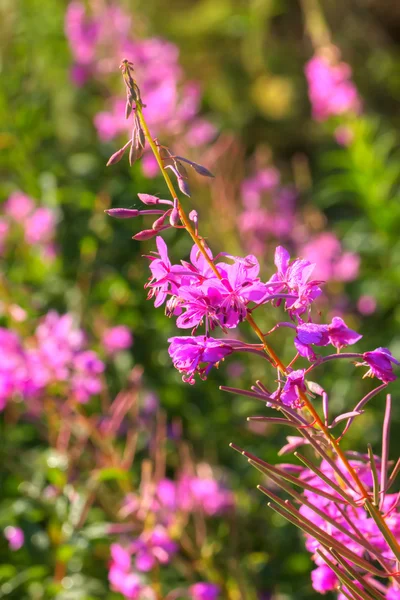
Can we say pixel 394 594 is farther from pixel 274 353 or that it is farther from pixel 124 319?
pixel 124 319

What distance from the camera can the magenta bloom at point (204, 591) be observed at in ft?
6.02

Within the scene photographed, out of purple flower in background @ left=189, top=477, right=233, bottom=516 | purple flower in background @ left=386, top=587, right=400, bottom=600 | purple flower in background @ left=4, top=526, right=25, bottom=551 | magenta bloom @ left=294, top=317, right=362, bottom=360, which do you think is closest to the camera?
magenta bloom @ left=294, top=317, right=362, bottom=360

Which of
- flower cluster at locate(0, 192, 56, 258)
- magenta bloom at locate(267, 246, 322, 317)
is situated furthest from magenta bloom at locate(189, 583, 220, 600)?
flower cluster at locate(0, 192, 56, 258)

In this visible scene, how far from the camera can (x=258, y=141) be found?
6.62 m

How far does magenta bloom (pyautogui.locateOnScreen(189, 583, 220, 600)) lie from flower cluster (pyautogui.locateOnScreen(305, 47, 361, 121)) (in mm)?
2502

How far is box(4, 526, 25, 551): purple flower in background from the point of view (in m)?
2.03

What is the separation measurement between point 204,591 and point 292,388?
1.13 meters

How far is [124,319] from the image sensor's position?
282cm

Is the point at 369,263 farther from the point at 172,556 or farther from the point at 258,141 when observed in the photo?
the point at 258,141

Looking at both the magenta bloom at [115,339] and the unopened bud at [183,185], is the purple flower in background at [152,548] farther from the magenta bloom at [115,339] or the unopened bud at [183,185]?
the unopened bud at [183,185]

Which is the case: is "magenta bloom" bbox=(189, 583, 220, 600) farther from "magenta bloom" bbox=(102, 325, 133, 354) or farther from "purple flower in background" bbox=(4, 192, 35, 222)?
"purple flower in background" bbox=(4, 192, 35, 222)

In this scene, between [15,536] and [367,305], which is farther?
[367,305]

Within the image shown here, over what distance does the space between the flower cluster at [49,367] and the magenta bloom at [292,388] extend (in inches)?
46.5

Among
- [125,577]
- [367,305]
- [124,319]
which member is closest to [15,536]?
[125,577]
